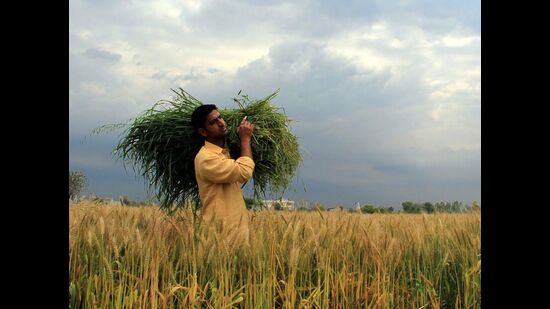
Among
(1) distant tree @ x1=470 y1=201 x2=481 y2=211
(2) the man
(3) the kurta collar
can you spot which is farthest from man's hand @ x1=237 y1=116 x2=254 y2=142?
(1) distant tree @ x1=470 y1=201 x2=481 y2=211

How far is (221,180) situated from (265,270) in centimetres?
92

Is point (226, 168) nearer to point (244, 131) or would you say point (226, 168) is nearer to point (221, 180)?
point (221, 180)

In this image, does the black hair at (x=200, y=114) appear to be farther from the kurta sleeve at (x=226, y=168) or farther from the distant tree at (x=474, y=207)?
the distant tree at (x=474, y=207)

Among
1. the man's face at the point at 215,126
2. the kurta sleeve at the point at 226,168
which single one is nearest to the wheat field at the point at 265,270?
the kurta sleeve at the point at 226,168

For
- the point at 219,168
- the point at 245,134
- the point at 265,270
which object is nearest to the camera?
the point at 265,270

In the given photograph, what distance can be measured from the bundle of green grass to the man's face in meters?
0.22

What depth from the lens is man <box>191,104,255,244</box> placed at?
9.29ft

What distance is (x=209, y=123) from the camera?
2.98m

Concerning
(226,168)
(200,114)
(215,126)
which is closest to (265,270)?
(226,168)

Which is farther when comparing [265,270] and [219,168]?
[219,168]
